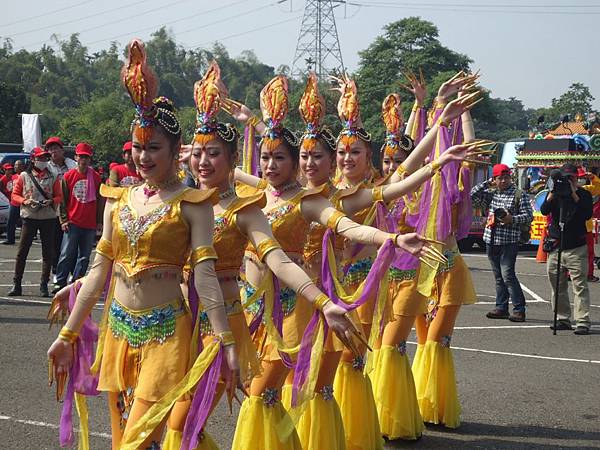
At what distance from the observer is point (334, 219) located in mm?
4840

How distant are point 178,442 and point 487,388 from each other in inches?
158

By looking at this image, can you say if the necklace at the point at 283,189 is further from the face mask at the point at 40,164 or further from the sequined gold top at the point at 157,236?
the face mask at the point at 40,164

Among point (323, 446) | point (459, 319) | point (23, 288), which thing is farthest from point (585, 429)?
point (23, 288)

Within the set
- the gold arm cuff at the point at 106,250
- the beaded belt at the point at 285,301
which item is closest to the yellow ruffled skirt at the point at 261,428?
the beaded belt at the point at 285,301

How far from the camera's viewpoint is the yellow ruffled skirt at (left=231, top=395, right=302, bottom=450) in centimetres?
459

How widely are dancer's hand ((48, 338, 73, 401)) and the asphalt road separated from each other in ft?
4.88

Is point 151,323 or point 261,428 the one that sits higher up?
point 151,323

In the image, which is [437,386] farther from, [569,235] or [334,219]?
[569,235]

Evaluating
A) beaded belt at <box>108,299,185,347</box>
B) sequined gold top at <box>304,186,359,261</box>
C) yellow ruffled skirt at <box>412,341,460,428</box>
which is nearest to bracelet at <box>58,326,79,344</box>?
beaded belt at <box>108,299,185,347</box>

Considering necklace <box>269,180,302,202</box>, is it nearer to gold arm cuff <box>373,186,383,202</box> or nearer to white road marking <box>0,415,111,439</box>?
gold arm cuff <box>373,186,383,202</box>

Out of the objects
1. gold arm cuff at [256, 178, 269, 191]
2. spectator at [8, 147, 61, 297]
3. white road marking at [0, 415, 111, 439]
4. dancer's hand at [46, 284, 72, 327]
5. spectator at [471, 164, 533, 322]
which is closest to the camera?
dancer's hand at [46, 284, 72, 327]

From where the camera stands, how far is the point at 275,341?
451 centimetres

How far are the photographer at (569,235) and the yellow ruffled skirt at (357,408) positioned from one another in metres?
5.63

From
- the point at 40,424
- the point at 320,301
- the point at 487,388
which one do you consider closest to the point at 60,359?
the point at 320,301
